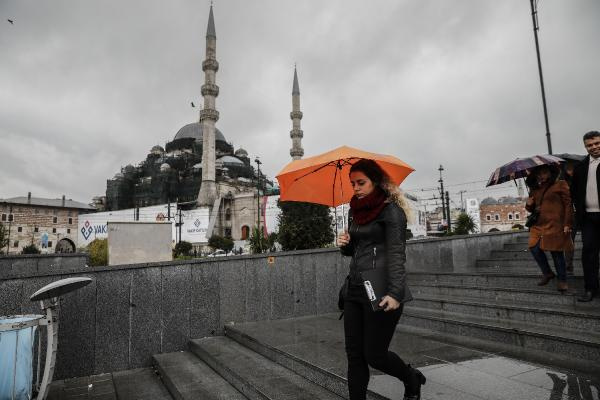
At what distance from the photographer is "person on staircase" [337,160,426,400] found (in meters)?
2.34

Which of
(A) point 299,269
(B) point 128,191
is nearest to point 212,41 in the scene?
(B) point 128,191

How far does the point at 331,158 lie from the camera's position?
11.0 feet

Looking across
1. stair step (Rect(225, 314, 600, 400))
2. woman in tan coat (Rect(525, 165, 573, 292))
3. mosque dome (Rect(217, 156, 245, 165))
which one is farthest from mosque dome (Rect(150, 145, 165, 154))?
woman in tan coat (Rect(525, 165, 573, 292))

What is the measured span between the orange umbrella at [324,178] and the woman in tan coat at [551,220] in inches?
97.2

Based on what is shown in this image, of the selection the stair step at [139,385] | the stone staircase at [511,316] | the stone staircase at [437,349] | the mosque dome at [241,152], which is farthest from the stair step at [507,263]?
the mosque dome at [241,152]

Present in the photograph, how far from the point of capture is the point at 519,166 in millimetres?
5512

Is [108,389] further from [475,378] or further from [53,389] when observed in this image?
[475,378]

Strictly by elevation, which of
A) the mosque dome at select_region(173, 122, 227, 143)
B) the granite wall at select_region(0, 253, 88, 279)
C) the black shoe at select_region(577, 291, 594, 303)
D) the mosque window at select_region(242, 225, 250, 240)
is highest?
the mosque dome at select_region(173, 122, 227, 143)

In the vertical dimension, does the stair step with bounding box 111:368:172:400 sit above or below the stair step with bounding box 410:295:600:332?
below

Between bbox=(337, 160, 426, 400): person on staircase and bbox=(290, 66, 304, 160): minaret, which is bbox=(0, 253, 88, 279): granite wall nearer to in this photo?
bbox=(337, 160, 426, 400): person on staircase

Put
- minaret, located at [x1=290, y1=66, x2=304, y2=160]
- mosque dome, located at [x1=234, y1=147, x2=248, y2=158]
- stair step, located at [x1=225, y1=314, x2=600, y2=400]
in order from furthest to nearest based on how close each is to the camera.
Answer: mosque dome, located at [x1=234, y1=147, x2=248, y2=158] < minaret, located at [x1=290, y1=66, x2=304, y2=160] < stair step, located at [x1=225, y1=314, x2=600, y2=400]

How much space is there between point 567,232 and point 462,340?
6.08 ft

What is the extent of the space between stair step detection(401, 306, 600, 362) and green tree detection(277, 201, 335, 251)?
38.4 feet

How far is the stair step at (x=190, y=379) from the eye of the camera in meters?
3.97
